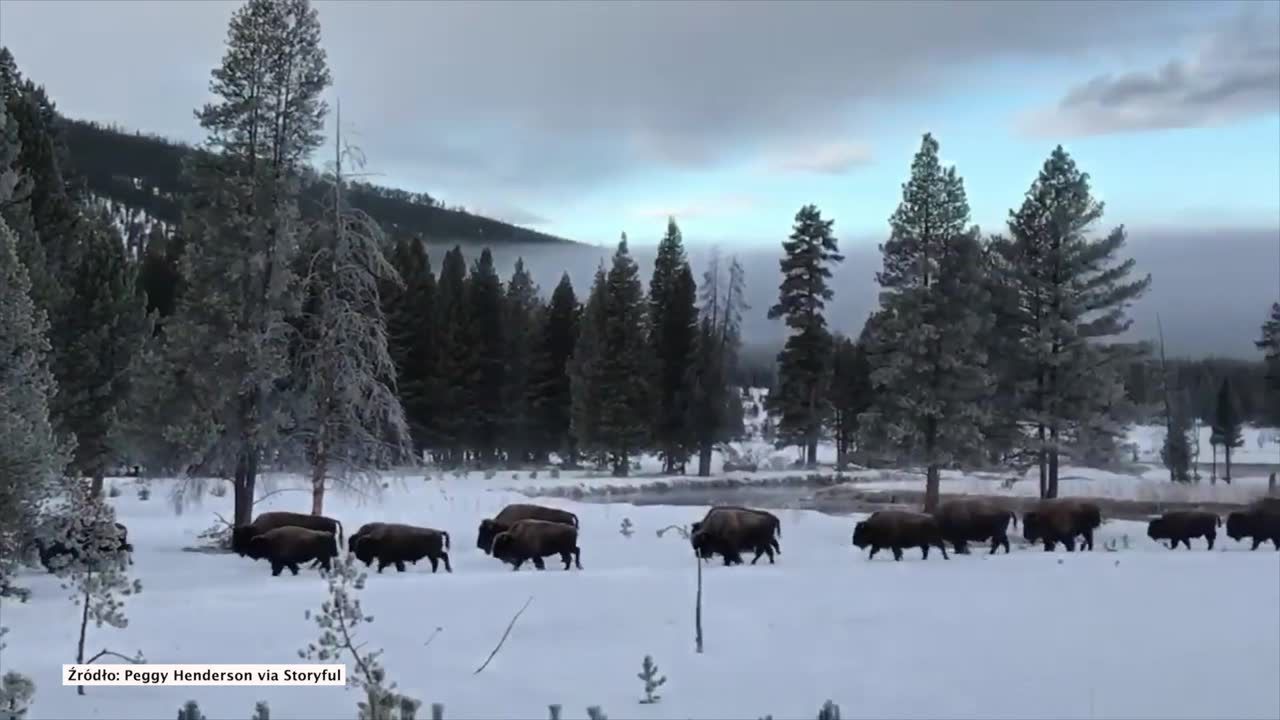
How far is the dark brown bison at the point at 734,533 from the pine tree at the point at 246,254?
9859 mm

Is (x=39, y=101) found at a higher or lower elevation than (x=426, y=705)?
higher

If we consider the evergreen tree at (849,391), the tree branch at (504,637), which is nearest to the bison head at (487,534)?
the tree branch at (504,637)

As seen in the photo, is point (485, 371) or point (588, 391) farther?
point (485, 371)

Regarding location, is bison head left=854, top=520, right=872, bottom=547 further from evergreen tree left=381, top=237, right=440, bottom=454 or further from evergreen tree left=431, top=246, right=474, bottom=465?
evergreen tree left=431, top=246, right=474, bottom=465

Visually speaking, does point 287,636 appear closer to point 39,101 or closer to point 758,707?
point 758,707

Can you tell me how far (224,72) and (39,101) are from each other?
26.3 ft

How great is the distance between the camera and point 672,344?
206ft

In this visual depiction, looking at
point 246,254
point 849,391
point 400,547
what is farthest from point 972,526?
point 849,391

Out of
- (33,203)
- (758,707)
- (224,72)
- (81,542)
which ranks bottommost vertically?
(758,707)

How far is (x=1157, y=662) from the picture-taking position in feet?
47.8

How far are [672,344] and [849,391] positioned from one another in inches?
506

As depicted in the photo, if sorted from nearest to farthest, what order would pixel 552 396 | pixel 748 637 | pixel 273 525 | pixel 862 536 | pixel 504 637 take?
pixel 504 637
pixel 748 637
pixel 273 525
pixel 862 536
pixel 552 396

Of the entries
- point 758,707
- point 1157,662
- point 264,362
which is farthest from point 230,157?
point 1157,662

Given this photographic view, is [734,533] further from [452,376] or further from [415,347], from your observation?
[415,347]
